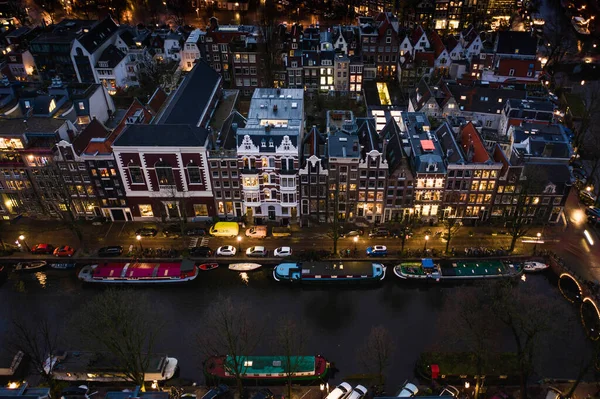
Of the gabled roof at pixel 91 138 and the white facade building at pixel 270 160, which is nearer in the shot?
the white facade building at pixel 270 160

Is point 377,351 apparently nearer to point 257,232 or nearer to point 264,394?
point 264,394

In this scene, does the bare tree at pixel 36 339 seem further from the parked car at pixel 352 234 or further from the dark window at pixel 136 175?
the parked car at pixel 352 234

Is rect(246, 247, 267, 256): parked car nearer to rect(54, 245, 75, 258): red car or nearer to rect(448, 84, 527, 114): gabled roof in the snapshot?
rect(54, 245, 75, 258): red car

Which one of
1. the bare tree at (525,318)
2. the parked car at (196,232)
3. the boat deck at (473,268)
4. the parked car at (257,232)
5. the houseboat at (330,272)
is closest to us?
the bare tree at (525,318)

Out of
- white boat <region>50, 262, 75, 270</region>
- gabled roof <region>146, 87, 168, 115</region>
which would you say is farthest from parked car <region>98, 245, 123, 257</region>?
gabled roof <region>146, 87, 168, 115</region>

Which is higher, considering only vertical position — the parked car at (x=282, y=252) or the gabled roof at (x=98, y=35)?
the gabled roof at (x=98, y=35)

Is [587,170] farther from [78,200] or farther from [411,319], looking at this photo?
[78,200]

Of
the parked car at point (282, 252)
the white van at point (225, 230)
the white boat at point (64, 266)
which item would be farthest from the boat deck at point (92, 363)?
the white van at point (225, 230)

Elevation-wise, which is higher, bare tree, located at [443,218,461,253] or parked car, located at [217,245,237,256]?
bare tree, located at [443,218,461,253]
